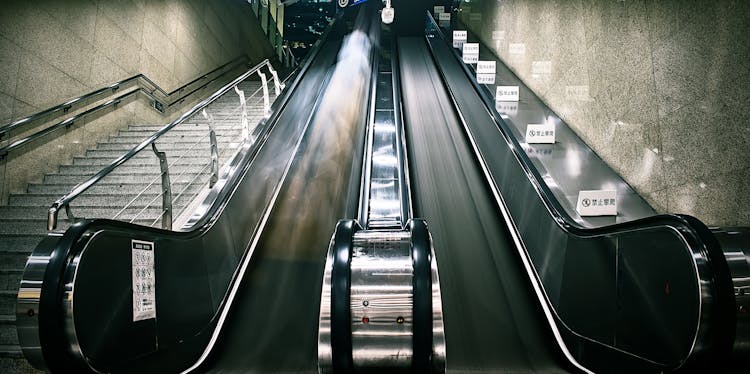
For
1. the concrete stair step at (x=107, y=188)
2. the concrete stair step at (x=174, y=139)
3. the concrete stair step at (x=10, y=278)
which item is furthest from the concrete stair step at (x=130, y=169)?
the concrete stair step at (x=10, y=278)

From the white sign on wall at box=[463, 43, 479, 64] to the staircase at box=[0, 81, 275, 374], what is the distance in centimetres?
554

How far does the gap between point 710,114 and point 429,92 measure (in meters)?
5.95

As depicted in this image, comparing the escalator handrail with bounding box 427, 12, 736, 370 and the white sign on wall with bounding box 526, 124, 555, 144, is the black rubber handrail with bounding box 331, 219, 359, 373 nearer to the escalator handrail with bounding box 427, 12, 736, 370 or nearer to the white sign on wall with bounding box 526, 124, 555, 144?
the escalator handrail with bounding box 427, 12, 736, 370

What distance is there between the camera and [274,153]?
18.8 feet

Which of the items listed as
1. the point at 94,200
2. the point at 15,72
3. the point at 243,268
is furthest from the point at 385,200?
the point at 15,72

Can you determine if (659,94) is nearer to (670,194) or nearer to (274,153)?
(670,194)

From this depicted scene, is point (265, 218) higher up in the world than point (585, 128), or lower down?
lower down

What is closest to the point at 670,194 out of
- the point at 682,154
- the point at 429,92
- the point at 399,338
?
the point at 682,154

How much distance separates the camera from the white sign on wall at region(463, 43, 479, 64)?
10.4 m

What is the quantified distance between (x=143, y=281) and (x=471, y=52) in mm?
9369

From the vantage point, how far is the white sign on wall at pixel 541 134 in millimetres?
5555

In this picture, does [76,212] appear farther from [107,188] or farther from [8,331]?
[8,331]

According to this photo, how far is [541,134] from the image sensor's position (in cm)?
558

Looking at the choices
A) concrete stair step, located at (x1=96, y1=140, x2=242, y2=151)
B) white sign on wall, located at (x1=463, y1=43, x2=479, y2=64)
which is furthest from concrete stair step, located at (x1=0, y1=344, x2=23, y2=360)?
white sign on wall, located at (x1=463, y1=43, x2=479, y2=64)
